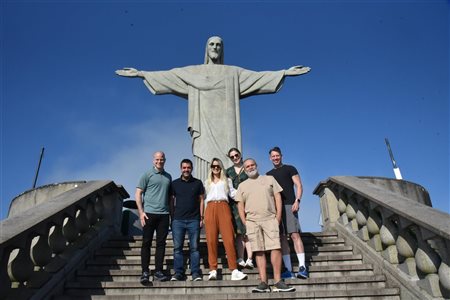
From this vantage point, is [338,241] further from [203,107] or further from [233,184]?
[203,107]

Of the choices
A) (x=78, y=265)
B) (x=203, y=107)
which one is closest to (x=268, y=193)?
(x=78, y=265)

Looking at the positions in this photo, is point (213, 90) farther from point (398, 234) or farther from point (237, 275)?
point (398, 234)

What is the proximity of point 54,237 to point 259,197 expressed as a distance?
2.71m

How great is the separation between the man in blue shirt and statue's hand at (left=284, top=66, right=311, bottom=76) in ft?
17.1

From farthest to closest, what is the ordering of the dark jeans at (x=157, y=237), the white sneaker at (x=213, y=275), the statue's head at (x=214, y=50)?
the statue's head at (x=214, y=50) < the dark jeans at (x=157, y=237) < the white sneaker at (x=213, y=275)

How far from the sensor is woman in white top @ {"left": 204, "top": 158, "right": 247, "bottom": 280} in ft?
16.8

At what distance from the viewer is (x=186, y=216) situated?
5.40 m

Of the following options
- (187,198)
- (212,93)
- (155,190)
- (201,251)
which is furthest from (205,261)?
(212,93)

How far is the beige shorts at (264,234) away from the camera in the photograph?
4.79 meters

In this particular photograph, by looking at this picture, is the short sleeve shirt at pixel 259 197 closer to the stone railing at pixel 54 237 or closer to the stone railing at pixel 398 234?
the stone railing at pixel 398 234

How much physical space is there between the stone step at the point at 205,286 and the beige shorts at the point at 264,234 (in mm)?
483

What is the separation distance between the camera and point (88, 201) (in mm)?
6418

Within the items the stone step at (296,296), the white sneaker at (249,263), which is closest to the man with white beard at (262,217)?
the stone step at (296,296)

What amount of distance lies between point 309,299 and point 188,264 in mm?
1920
